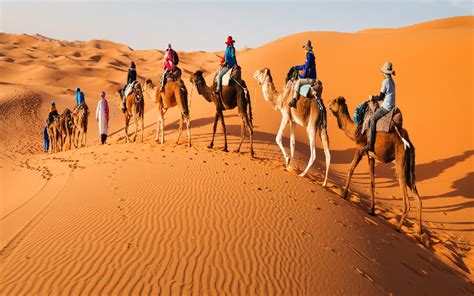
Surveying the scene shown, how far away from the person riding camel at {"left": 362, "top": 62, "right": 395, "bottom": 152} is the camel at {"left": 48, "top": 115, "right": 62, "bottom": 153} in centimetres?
1671

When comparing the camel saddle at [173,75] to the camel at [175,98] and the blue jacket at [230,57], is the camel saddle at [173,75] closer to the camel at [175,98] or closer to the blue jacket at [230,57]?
the camel at [175,98]

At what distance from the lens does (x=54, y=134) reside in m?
20.1

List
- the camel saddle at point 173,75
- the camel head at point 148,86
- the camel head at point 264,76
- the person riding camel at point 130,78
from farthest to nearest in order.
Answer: the person riding camel at point 130,78
the camel head at point 148,86
the camel saddle at point 173,75
the camel head at point 264,76

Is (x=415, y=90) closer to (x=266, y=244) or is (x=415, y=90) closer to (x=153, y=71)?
(x=266, y=244)

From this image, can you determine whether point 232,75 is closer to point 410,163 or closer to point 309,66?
point 309,66

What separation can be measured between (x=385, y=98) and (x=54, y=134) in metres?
17.5

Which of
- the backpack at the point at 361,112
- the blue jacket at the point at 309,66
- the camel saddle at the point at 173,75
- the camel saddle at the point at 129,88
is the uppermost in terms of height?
the blue jacket at the point at 309,66

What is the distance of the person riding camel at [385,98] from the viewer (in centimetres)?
868

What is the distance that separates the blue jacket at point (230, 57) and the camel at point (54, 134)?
1177cm

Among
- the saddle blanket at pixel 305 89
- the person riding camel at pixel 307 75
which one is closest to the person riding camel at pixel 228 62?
the person riding camel at pixel 307 75

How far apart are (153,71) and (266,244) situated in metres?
67.0

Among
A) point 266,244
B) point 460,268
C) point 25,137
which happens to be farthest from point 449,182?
point 25,137

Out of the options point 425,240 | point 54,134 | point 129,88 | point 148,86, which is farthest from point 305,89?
point 54,134

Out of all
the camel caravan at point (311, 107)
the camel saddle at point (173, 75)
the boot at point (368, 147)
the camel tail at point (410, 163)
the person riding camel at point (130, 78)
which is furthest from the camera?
the person riding camel at point (130, 78)
